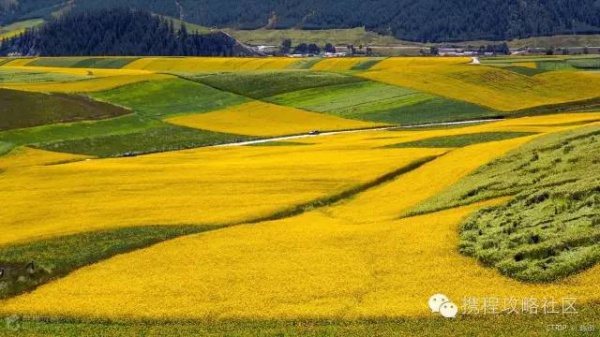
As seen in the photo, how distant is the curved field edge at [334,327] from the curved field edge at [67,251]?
20.0 ft

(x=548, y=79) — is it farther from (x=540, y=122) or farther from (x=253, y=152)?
(x=253, y=152)

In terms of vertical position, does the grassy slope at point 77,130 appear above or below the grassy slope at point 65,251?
below

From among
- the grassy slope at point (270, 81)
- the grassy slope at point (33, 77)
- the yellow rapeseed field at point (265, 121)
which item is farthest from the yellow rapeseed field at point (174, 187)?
the grassy slope at point (33, 77)

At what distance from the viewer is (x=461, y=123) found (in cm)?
10444

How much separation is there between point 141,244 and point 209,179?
58.3 feet

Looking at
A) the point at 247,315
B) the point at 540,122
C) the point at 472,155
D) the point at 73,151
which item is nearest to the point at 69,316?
the point at 247,315

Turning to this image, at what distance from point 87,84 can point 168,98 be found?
784 inches

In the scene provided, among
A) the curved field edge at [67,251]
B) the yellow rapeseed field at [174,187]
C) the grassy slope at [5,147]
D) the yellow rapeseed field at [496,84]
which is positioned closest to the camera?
→ the curved field edge at [67,251]

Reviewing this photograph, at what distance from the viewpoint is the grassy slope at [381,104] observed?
4328 inches

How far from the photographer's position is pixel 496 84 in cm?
Answer: 13388

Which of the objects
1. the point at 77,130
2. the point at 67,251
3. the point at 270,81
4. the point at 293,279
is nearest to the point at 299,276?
the point at 293,279

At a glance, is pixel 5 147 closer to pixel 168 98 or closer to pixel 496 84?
pixel 168 98

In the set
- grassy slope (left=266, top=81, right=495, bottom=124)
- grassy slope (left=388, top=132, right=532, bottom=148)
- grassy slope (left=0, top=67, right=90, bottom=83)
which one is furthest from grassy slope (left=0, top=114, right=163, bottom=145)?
grassy slope (left=0, top=67, right=90, bottom=83)

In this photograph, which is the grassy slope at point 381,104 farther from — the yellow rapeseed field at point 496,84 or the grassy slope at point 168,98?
the grassy slope at point 168,98
